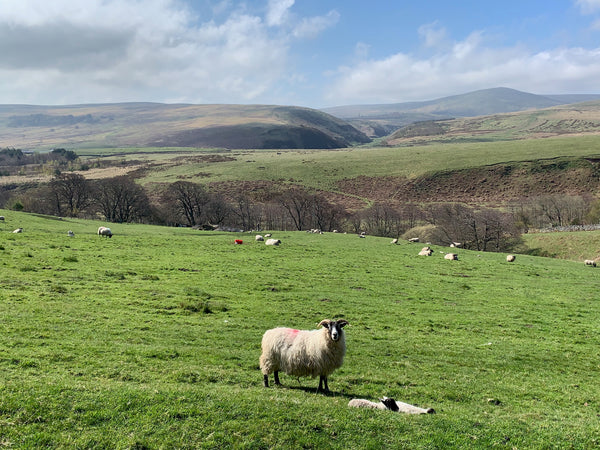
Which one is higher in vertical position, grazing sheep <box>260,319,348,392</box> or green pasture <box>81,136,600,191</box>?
green pasture <box>81,136,600,191</box>

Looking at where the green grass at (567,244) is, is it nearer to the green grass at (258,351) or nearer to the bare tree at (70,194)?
the green grass at (258,351)

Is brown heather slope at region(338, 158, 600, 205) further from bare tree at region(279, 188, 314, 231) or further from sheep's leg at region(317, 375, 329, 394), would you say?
sheep's leg at region(317, 375, 329, 394)

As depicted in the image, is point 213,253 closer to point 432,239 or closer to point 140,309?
point 140,309

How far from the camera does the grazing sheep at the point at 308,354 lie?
38.8 feet

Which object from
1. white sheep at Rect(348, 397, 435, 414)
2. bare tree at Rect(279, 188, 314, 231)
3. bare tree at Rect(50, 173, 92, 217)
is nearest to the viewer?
white sheep at Rect(348, 397, 435, 414)

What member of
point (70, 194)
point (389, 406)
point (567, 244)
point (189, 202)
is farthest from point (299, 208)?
point (389, 406)

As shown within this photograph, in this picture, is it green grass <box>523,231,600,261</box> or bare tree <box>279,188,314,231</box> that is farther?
bare tree <box>279,188,314,231</box>

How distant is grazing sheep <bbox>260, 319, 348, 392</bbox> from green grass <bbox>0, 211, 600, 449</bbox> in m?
0.63

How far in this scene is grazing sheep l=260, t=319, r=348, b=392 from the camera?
1184cm

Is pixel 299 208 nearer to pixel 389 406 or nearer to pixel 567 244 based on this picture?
pixel 567 244

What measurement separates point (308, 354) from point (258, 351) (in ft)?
12.5

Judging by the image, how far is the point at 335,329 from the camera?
38.6ft

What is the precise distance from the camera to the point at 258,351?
49.3 feet

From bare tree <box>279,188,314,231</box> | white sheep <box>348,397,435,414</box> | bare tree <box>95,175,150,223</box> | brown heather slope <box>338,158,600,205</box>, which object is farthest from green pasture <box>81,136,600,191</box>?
white sheep <box>348,397,435,414</box>
